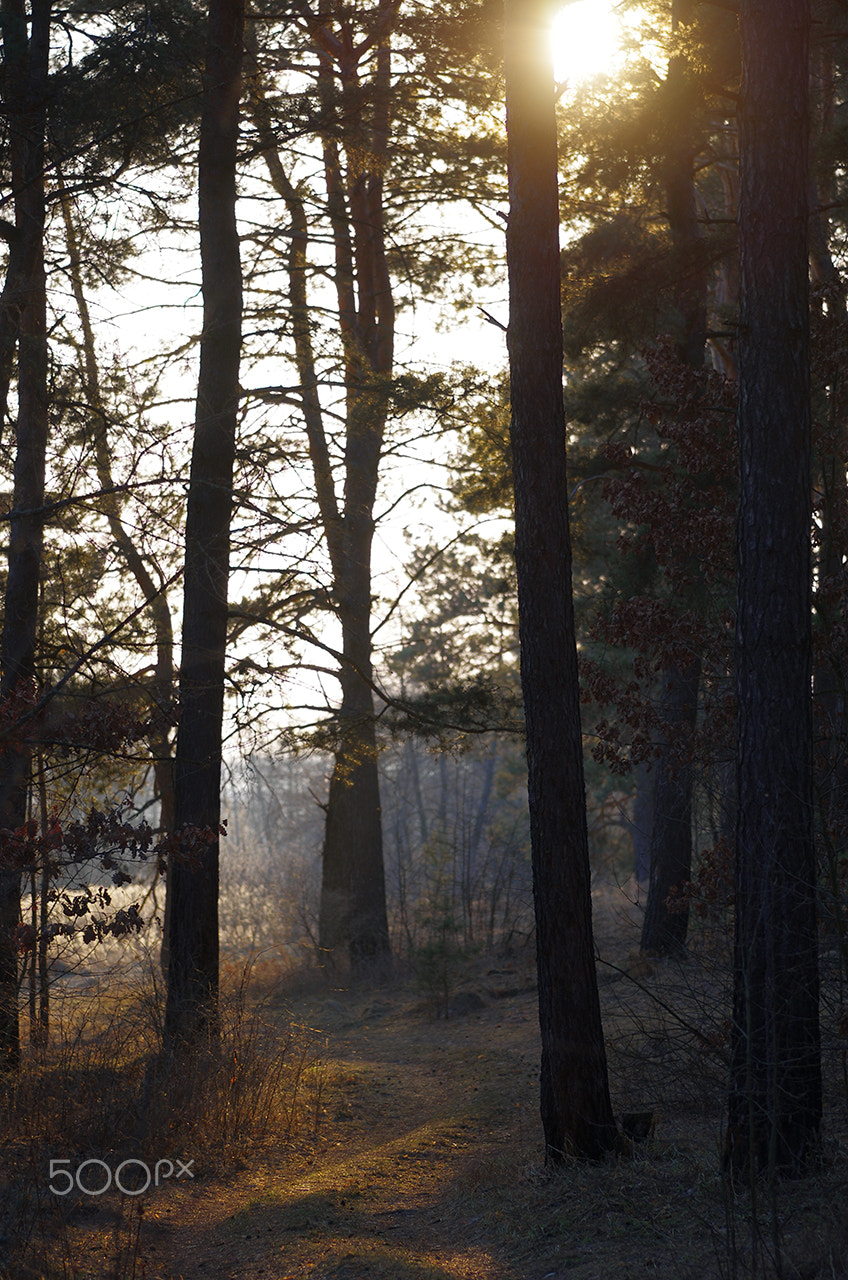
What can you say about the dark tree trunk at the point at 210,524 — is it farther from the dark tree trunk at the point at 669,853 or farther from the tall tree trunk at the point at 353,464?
the dark tree trunk at the point at 669,853

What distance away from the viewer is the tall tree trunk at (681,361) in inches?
436

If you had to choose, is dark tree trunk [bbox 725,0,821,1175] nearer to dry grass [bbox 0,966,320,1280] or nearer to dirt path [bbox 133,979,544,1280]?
dirt path [bbox 133,979,544,1280]

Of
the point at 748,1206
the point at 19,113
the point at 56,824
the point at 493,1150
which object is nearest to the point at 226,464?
the point at 19,113

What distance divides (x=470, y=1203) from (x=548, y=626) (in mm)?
3515

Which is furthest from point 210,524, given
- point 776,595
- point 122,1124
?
point 776,595

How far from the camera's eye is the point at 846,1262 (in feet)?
13.7

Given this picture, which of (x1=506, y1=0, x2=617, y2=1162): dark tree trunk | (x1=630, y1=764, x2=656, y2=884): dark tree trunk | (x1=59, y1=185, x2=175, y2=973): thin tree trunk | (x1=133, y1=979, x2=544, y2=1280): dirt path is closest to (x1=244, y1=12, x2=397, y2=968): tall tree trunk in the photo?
(x1=59, y1=185, x2=175, y2=973): thin tree trunk

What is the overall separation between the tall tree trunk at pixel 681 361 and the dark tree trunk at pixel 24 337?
6.02 m

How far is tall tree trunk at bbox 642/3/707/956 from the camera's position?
1109 cm

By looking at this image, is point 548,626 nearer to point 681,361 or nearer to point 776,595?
point 776,595

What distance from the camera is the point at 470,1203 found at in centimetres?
643

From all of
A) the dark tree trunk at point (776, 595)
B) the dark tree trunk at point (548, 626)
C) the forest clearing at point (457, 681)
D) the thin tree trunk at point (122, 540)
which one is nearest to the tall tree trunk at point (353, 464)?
the forest clearing at point (457, 681)

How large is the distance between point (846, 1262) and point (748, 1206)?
35.2 inches

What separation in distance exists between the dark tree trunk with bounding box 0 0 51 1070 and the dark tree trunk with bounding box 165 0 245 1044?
4.45ft
